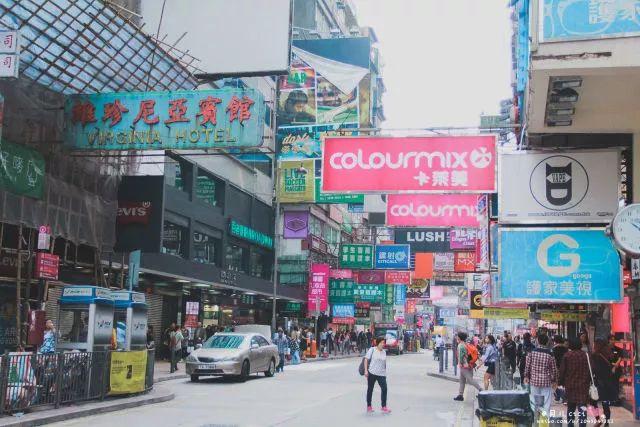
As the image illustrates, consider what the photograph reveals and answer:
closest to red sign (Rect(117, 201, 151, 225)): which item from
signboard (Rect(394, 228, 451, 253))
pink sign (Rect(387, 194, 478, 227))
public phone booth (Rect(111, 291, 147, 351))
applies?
public phone booth (Rect(111, 291, 147, 351))

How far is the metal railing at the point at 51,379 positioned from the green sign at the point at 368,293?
134 ft

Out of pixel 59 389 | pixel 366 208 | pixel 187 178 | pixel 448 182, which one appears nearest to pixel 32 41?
pixel 59 389

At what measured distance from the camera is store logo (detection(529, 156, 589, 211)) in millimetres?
10414

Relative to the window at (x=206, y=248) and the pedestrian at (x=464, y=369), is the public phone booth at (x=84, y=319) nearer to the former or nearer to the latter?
the pedestrian at (x=464, y=369)

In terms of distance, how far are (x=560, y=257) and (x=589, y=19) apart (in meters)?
3.50

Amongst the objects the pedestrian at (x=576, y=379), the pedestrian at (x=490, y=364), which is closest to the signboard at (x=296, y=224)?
the pedestrian at (x=490, y=364)

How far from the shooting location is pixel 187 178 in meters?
35.1

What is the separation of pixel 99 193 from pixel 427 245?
75.8ft

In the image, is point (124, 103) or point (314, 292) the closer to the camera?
point (124, 103)

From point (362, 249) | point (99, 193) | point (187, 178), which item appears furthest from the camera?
point (362, 249)

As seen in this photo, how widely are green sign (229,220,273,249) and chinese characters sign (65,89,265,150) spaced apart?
21.3 meters

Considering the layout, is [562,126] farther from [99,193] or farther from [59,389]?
[99,193]

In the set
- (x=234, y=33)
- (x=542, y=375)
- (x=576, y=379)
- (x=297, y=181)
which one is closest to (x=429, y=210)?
(x=542, y=375)

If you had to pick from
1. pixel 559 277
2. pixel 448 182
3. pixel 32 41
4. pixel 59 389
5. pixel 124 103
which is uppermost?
pixel 32 41
